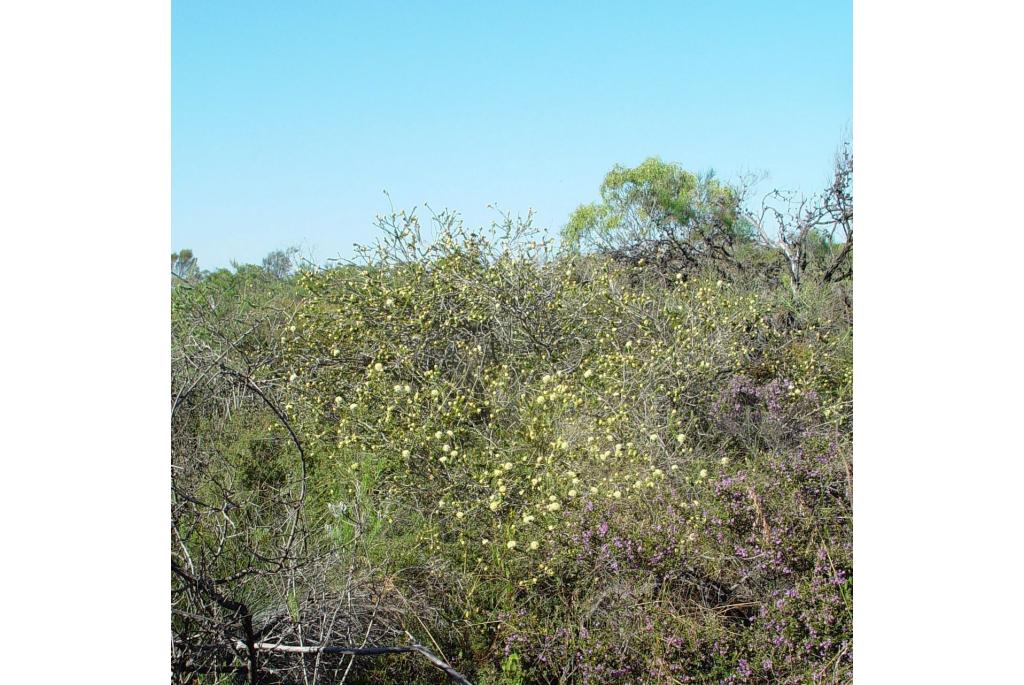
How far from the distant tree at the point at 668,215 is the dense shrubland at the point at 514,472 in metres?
A: 0.57

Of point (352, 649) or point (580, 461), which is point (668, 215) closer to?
point (580, 461)

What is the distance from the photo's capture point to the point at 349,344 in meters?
4.10

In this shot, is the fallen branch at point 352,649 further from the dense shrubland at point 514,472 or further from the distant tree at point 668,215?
the distant tree at point 668,215

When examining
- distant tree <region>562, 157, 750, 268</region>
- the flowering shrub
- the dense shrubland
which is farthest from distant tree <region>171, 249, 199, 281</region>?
distant tree <region>562, 157, 750, 268</region>

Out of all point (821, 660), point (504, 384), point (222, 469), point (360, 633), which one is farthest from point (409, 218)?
point (821, 660)

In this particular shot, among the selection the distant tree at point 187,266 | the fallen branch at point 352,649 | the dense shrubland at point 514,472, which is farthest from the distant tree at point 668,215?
the fallen branch at point 352,649

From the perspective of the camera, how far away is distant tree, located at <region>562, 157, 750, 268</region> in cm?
596

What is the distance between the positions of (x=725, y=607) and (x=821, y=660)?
0.29 meters

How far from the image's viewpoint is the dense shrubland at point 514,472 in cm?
217

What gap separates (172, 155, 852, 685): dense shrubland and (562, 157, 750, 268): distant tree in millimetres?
565

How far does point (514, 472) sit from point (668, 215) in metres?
3.60

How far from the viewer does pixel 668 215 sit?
19.9 feet
